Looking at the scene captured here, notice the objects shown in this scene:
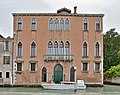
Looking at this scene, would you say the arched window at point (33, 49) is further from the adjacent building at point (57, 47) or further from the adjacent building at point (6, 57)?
the adjacent building at point (6, 57)

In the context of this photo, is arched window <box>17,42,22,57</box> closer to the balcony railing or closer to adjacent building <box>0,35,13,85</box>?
adjacent building <box>0,35,13,85</box>

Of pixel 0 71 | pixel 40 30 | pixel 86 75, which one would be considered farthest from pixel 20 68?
pixel 86 75

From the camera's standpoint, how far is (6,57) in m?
39.4

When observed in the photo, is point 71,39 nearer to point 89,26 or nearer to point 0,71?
point 89,26

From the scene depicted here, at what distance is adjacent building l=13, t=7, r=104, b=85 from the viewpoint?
3891cm

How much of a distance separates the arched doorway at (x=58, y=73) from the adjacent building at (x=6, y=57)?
508 cm

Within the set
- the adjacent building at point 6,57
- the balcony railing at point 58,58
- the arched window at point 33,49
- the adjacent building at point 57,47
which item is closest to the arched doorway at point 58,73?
the adjacent building at point 57,47

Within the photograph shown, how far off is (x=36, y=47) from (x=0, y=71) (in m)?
4.93

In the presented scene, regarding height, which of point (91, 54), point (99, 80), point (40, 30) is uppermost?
point (40, 30)

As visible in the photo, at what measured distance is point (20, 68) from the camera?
129ft

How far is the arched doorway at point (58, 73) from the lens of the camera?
3903cm

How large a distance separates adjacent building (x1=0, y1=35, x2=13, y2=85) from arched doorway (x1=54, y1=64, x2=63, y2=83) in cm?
508

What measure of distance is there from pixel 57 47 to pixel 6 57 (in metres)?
5.95

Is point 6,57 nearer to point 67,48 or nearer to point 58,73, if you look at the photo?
point 58,73
